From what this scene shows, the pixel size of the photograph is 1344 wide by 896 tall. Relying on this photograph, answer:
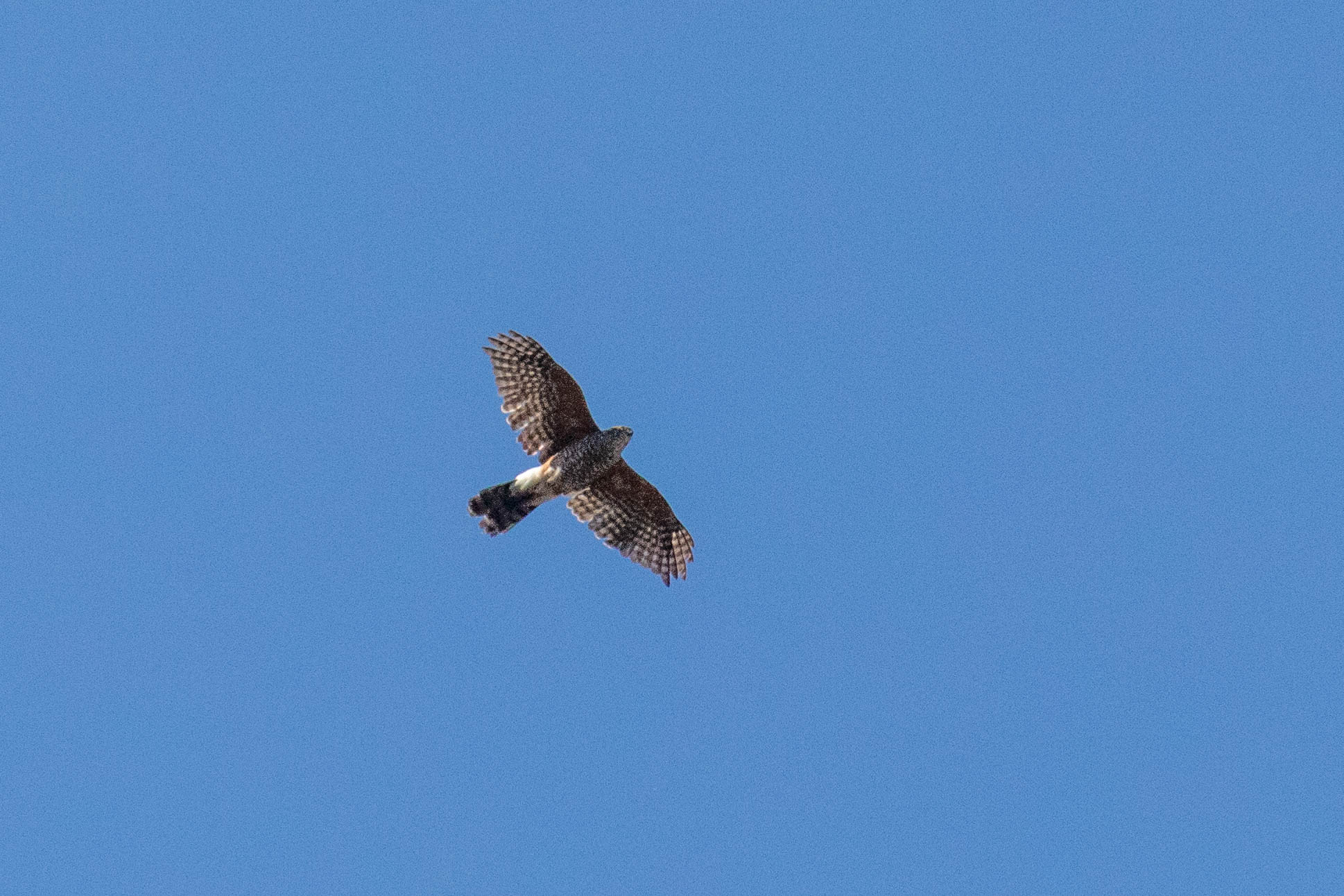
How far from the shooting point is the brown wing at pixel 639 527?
82.3ft

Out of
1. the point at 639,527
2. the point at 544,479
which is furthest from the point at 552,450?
the point at 639,527

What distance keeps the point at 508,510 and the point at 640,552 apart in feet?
8.19

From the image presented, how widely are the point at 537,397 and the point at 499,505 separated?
179 cm

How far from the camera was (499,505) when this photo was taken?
2397cm

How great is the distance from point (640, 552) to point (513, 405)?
10.6 feet

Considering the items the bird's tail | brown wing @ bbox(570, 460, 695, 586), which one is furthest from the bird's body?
brown wing @ bbox(570, 460, 695, 586)

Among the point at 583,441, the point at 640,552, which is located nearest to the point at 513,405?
the point at 583,441

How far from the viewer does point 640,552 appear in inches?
997

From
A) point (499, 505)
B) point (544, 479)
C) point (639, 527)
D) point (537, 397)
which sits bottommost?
point (499, 505)

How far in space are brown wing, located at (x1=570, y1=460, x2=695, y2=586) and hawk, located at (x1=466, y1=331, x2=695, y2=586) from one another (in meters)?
0.02

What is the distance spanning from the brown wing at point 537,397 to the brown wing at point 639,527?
1.11 metres

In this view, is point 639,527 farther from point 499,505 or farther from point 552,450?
point 499,505

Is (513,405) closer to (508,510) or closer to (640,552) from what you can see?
(508,510)

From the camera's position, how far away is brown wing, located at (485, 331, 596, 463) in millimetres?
24047
